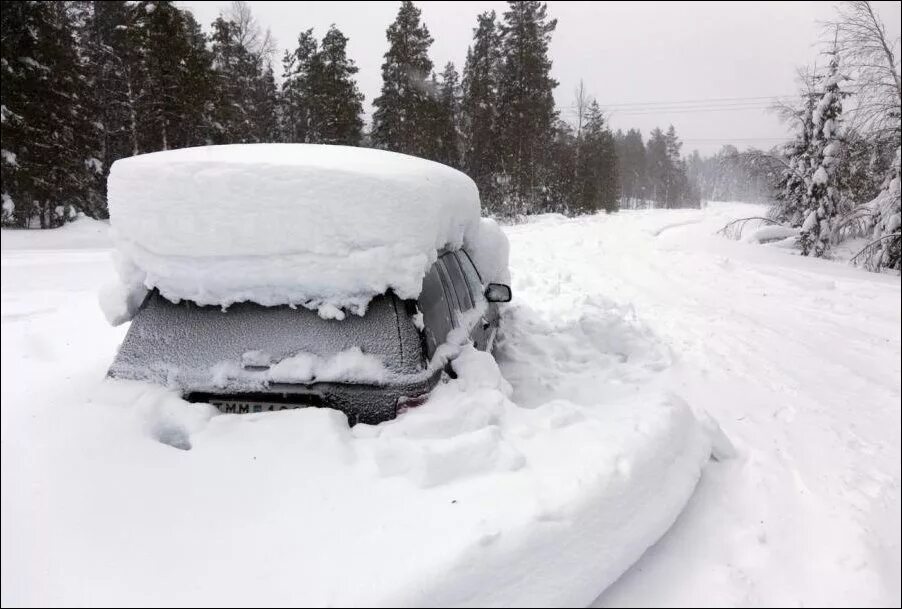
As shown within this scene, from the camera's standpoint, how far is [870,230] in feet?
50.5

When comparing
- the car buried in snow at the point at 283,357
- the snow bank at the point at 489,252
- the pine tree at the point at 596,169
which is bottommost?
the car buried in snow at the point at 283,357

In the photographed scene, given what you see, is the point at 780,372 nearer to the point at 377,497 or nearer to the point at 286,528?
the point at 377,497

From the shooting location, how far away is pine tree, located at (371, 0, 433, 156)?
29.5m

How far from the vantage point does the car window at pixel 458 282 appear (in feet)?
11.9

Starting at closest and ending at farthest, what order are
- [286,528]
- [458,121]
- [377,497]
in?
[286,528] < [377,497] < [458,121]

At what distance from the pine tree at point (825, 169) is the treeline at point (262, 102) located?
15.2m

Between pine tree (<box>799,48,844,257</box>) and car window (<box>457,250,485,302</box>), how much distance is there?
19066mm

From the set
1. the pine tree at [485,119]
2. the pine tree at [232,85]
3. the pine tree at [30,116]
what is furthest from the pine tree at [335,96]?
the pine tree at [30,116]

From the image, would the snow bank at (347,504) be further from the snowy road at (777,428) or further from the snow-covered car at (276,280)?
the snowy road at (777,428)

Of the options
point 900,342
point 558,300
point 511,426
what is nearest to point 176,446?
point 511,426

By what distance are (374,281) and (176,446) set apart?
1139mm

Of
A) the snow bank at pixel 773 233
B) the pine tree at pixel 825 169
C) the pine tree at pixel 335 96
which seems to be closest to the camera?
the pine tree at pixel 825 169

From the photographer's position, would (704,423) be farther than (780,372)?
No

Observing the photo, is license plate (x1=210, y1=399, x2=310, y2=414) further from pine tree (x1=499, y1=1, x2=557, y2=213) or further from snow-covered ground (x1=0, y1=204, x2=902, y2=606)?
pine tree (x1=499, y1=1, x2=557, y2=213)
